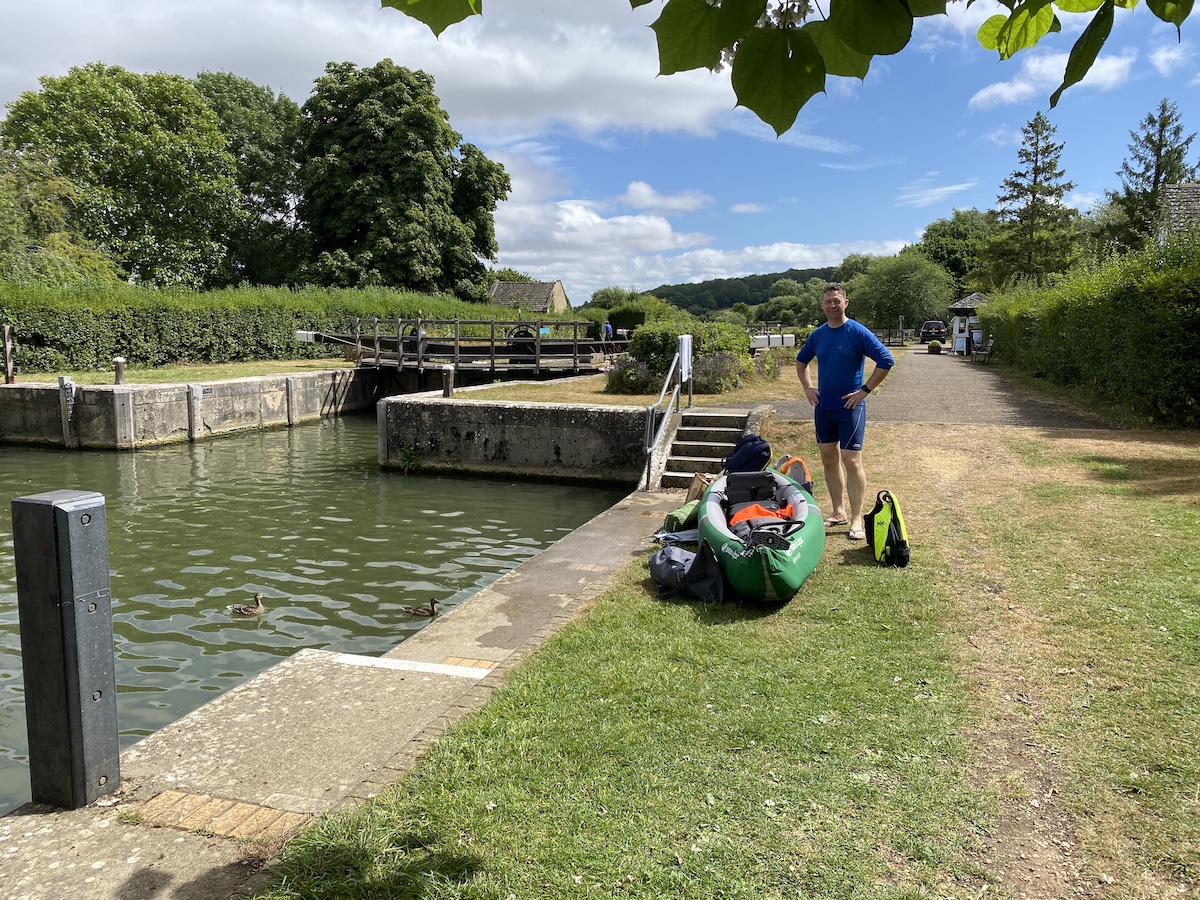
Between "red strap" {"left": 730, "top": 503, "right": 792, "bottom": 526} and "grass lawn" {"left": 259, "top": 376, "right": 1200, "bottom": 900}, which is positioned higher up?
"red strap" {"left": 730, "top": 503, "right": 792, "bottom": 526}

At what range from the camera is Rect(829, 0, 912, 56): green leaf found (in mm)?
1510

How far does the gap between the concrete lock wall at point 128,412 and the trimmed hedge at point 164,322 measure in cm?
372

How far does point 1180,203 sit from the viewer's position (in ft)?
82.0

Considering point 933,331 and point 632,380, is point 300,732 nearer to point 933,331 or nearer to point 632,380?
point 632,380

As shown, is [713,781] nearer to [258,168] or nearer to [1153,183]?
[258,168]

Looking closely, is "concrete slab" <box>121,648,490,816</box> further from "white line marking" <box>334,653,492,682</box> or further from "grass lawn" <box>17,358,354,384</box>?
"grass lawn" <box>17,358,354,384</box>

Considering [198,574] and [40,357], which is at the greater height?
[40,357]

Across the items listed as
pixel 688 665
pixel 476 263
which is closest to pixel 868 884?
pixel 688 665

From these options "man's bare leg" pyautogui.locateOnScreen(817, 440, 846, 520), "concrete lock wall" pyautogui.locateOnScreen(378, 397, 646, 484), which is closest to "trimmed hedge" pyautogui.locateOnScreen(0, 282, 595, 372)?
"concrete lock wall" pyautogui.locateOnScreen(378, 397, 646, 484)

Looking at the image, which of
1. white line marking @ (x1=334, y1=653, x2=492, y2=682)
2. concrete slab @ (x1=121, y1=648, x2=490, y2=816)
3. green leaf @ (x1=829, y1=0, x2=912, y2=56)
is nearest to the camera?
green leaf @ (x1=829, y1=0, x2=912, y2=56)

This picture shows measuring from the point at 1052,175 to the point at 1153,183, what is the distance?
6.70 m

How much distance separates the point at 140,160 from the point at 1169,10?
45.0 m

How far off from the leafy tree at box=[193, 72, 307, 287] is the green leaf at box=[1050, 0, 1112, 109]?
47.4 meters

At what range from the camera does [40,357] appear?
2036 cm
